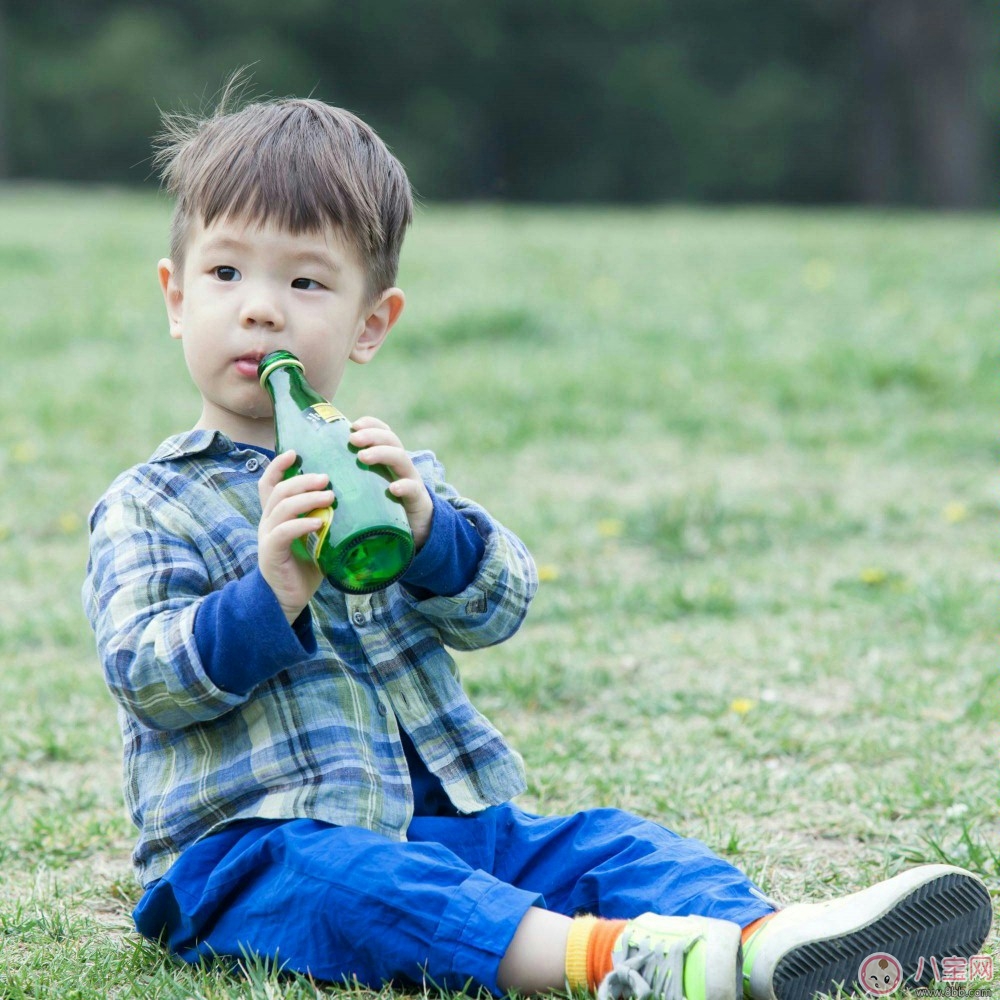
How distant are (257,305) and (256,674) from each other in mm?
568

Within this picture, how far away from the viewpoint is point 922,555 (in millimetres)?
5109

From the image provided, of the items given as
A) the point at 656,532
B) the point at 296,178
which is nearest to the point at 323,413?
the point at 296,178

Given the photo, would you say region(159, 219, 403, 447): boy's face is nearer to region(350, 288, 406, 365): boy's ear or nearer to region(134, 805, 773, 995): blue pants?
region(350, 288, 406, 365): boy's ear

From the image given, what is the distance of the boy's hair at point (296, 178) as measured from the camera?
2367 mm

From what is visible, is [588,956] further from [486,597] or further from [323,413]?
[323,413]

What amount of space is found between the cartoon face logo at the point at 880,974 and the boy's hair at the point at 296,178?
1.30m

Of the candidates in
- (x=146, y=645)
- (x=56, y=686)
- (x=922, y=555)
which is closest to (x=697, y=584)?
(x=922, y=555)

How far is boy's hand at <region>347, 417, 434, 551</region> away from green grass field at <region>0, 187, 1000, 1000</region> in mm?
706

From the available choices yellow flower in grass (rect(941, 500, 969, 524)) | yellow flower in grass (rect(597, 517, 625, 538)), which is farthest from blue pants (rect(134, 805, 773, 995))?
yellow flower in grass (rect(941, 500, 969, 524))

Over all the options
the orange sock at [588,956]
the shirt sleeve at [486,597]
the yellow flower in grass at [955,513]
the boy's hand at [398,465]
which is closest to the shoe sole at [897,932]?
the orange sock at [588,956]

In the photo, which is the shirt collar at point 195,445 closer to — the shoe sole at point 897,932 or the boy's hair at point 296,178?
the boy's hair at point 296,178

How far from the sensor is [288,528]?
2.10m

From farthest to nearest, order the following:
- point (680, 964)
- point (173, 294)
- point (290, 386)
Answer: point (173, 294)
point (290, 386)
point (680, 964)

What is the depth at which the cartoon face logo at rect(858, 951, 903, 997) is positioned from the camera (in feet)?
7.08
